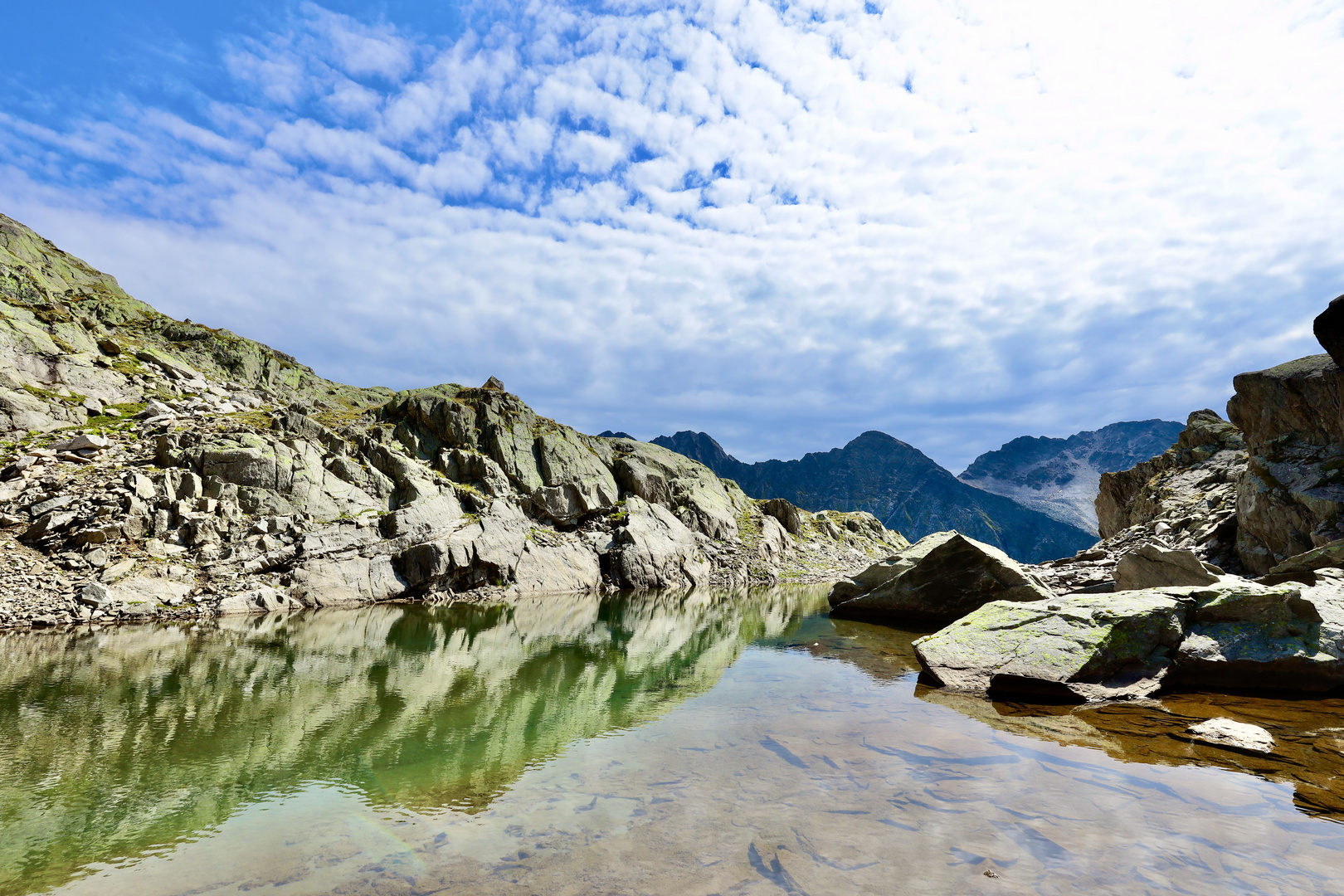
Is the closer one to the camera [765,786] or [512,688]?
[765,786]

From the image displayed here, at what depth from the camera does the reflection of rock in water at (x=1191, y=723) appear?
10.4m

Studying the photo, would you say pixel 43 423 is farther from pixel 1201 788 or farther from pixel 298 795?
pixel 1201 788

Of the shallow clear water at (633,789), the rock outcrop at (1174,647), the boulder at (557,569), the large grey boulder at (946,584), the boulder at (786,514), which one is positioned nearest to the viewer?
the shallow clear water at (633,789)

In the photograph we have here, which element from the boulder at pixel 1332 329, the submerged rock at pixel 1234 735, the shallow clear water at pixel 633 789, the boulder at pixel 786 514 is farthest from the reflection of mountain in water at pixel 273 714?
the boulder at pixel 786 514

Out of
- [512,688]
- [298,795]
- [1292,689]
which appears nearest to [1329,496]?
[1292,689]

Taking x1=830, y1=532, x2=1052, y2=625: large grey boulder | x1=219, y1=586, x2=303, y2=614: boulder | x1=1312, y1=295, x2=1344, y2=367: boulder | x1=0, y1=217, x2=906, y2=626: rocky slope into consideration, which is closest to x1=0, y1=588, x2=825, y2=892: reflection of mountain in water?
x1=219, y1=586, x2=303, y2=614: boulder

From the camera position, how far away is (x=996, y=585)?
32.5 metres

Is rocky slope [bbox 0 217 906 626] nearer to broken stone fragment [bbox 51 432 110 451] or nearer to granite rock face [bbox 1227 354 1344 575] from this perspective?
broken stone fragment [bbox 51 432 110 451]

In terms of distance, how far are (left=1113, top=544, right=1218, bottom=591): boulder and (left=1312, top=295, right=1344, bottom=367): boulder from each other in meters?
12.1

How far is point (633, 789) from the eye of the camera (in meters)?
11.0

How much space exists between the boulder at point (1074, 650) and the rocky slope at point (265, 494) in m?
46.2

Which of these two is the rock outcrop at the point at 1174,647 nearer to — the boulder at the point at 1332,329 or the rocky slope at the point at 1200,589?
the rocky slope at the point at 1200,589

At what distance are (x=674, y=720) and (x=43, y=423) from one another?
63236mm

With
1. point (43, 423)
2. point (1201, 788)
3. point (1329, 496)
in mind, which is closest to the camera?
point (1201, 788)
